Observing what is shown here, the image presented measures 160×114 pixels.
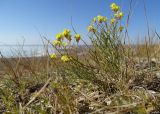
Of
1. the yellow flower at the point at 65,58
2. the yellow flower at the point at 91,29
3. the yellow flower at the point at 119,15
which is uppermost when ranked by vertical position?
the yellow flower at the point at 119,15

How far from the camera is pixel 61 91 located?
191cm

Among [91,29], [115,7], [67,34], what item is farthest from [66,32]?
[115,7]

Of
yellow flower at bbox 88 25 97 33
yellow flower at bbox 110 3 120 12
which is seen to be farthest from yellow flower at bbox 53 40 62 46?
yellow flower at bbox 110 3 120 12

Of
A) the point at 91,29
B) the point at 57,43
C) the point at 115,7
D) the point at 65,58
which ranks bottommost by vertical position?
the point at 65,58

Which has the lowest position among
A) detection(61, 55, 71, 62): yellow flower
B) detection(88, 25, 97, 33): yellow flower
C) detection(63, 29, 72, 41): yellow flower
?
detection(61, 55, 71, 62): yellow flower

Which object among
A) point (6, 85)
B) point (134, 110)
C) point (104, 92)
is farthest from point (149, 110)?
point (6, 85)

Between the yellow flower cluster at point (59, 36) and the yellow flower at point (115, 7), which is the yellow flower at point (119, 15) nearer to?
the yellow flower at point (115, 7)

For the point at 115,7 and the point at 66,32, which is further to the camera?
the point at 115,7

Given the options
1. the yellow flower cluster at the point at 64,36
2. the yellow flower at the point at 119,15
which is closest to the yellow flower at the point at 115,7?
the yellow flower at the point at 119,15

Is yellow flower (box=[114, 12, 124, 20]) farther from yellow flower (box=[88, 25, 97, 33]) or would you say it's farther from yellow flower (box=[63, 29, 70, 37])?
yellow flower (box=[63, 29, 70, 37])

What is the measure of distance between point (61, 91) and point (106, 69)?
28.4 inches

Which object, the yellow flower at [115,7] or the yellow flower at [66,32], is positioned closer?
the yellow flower at [66,32]

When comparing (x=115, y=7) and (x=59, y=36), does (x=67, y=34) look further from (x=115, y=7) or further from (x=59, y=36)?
(x=115, y=7)

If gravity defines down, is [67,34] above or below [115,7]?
below
